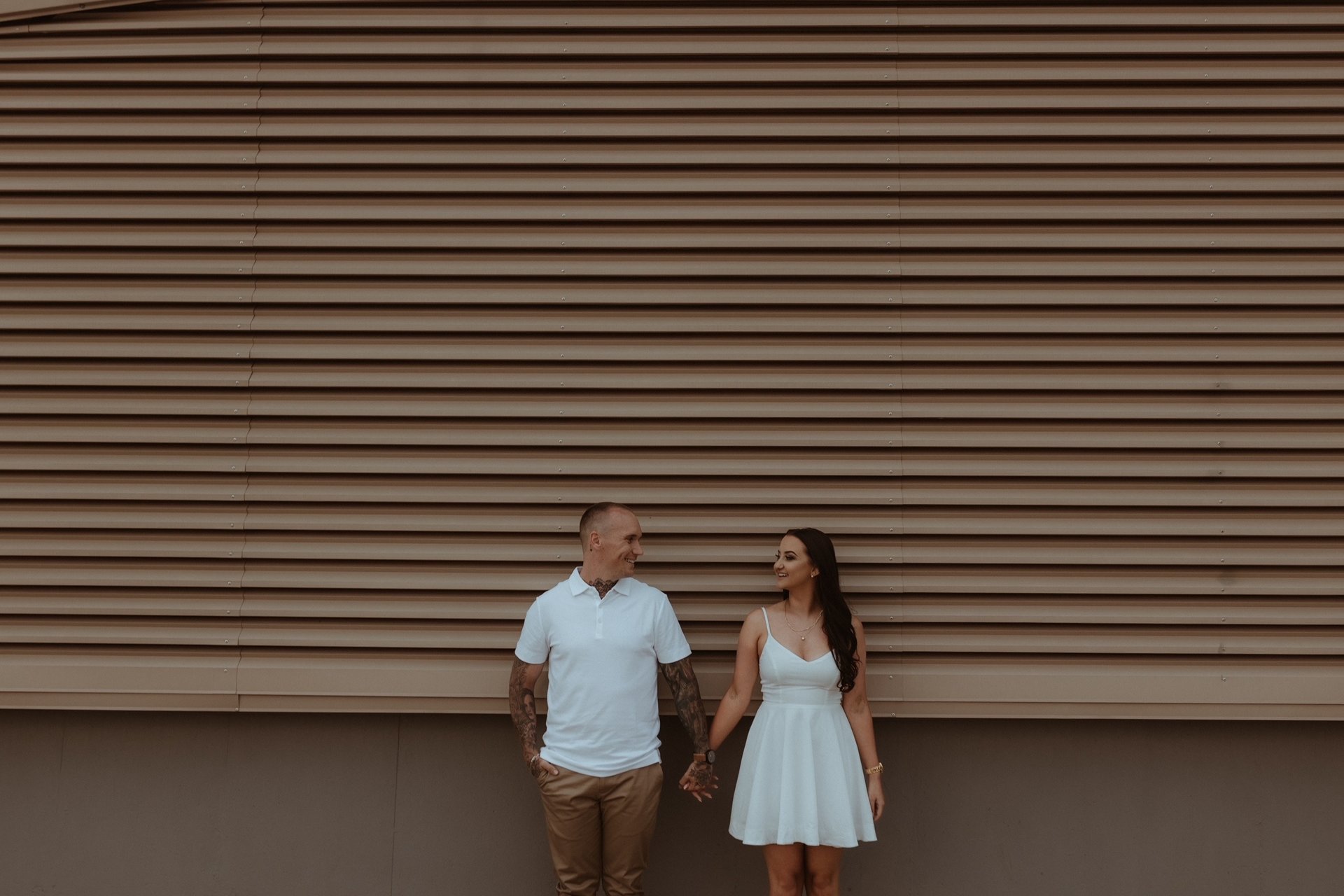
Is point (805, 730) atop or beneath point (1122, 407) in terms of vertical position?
beneath

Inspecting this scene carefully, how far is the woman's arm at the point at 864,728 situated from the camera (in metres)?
4.20

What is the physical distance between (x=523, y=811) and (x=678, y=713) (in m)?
0.98

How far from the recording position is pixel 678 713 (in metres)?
4.25

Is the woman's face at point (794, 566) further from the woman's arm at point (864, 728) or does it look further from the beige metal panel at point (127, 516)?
the beige metal panel at point (127, 516)

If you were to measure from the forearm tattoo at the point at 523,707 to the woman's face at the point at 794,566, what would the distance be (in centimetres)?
114

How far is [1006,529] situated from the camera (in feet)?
14.9

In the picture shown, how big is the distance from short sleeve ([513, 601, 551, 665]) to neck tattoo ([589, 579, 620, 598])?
25 centimetres

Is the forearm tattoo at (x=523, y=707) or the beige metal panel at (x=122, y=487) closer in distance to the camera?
the forearm tattoo at (x=523, y=707)

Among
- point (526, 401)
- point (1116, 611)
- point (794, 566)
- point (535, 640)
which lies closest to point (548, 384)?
point (526, 401)

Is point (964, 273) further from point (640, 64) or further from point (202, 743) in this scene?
Answer: point (202, 743)

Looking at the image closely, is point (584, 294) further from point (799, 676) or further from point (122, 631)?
point (122, 631)

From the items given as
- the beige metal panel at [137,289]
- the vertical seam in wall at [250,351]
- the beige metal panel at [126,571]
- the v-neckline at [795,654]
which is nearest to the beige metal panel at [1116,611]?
the v-neckline at [795,654]

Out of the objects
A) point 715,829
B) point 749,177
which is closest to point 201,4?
point 749,177

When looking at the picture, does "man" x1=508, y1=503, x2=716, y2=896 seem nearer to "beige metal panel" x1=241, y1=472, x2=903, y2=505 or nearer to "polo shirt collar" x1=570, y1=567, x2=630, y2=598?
"polo shirt collar" x1=570, y1=567, x2=630, y2=598
